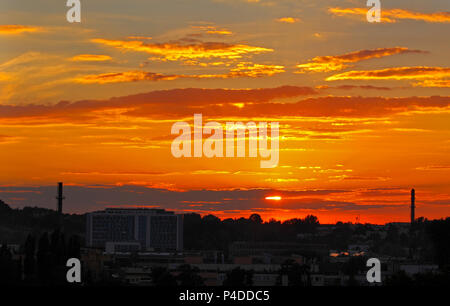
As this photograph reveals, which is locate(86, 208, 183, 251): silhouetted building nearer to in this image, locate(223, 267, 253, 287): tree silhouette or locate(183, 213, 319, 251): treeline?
locate(183, 213, 319, 251): treeline

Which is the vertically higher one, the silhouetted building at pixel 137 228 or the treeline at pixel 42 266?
the silhouetted building at pixel 137 228

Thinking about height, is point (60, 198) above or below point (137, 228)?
above

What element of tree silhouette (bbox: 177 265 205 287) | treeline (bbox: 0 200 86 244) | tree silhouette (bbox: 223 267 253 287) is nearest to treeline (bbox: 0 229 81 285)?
tree silhouette (bbox: 177 265 205 287)

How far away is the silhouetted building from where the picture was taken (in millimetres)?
181625

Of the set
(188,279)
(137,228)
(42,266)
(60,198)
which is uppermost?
(60,198)

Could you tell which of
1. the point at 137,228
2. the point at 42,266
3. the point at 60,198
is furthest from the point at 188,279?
the point at 137,228

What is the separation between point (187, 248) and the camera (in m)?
184

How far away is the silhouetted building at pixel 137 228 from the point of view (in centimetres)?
18162

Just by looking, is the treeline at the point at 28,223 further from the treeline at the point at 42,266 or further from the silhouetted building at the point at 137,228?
the treeline at the point at 42,266

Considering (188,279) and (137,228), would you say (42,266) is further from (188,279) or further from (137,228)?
(137,228)

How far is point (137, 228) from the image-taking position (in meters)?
188

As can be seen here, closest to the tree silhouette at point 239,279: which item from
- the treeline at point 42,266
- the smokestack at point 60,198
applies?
the treeline at point 42,266
